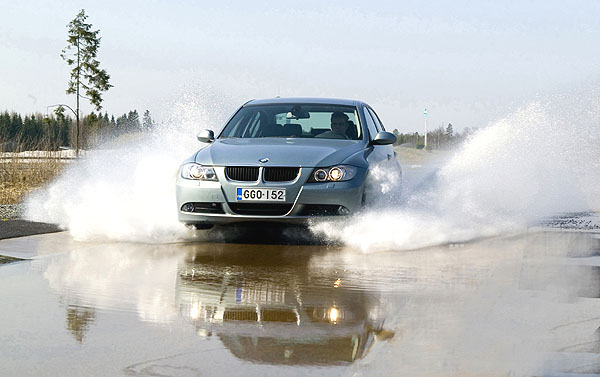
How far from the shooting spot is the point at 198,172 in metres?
9.55

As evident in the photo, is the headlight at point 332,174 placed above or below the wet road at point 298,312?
above

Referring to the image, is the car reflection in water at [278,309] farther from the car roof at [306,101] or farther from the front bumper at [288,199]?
the car roof at [306,101]

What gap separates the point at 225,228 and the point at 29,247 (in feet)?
7.96

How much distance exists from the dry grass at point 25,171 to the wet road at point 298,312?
507 inches

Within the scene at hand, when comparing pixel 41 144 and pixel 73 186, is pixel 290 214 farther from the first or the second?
pixel 41 144

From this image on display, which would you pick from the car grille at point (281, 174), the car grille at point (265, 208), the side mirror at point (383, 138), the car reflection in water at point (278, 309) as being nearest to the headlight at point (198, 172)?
the car grille at point (265, 208)

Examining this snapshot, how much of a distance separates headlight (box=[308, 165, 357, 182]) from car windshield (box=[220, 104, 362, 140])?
1293 mm

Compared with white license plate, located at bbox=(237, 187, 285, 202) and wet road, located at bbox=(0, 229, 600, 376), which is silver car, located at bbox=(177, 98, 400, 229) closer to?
white license plate, located at bbox=(237, 187, 285, 202)


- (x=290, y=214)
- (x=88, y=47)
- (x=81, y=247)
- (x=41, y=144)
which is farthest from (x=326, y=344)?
(x=88, y=47)

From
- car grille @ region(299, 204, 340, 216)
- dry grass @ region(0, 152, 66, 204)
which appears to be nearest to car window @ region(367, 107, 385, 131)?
car grille @ region(299, 204, 340, 216)

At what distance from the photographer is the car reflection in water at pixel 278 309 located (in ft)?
15.4

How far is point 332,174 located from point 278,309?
359 centimetres

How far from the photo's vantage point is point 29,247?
916 centimetres

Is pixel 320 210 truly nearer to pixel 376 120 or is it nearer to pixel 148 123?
pixel 376 120
